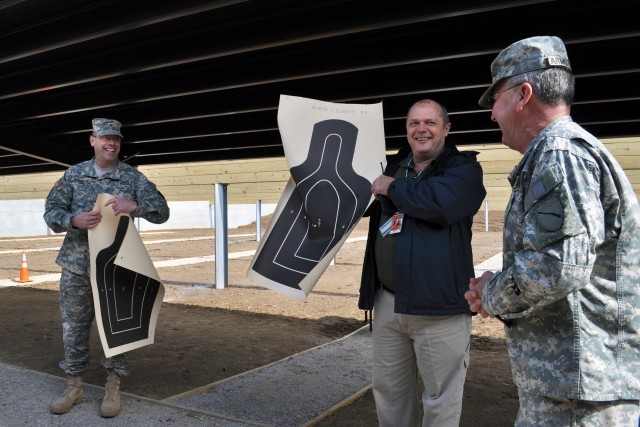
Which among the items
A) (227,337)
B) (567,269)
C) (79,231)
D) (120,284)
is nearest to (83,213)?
(79,231)

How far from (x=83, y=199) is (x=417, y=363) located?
7.99ft

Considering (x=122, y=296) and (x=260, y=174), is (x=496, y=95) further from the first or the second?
(x=260, y=174)

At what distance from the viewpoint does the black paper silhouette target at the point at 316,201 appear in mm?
3152

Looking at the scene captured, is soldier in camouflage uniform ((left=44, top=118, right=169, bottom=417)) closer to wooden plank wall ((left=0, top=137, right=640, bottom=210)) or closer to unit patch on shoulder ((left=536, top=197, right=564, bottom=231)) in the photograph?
unit patch on shoulder ((left=536, top=197, right=564, bottom=231))

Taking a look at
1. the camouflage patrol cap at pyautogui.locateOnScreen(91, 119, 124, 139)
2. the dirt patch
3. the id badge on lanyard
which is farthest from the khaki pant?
the camouflage patrol cap at pyautogui.locateOnScreen(91, 119, 124, 139)

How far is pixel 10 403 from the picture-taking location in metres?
3.93

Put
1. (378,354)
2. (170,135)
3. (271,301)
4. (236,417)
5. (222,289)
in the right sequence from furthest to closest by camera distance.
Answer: (222,289) → (271,301) → (170,135) → (236,417) → (378,354)

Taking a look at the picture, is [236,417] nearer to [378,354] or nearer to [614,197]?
[378,354]

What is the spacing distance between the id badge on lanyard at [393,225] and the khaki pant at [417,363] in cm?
30

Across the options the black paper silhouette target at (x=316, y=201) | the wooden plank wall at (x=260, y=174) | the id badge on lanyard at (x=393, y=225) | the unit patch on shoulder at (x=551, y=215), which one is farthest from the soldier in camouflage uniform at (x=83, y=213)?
the wooden plank wall at (x=260, y=174)

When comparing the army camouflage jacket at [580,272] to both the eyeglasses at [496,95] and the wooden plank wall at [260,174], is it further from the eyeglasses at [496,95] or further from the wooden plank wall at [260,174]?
the wooden plank wall at [260,174]

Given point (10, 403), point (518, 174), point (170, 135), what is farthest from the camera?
point (170, 135)

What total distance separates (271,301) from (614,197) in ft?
25.5

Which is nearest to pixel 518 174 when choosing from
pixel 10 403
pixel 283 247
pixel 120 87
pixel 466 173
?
pixel 466 173
